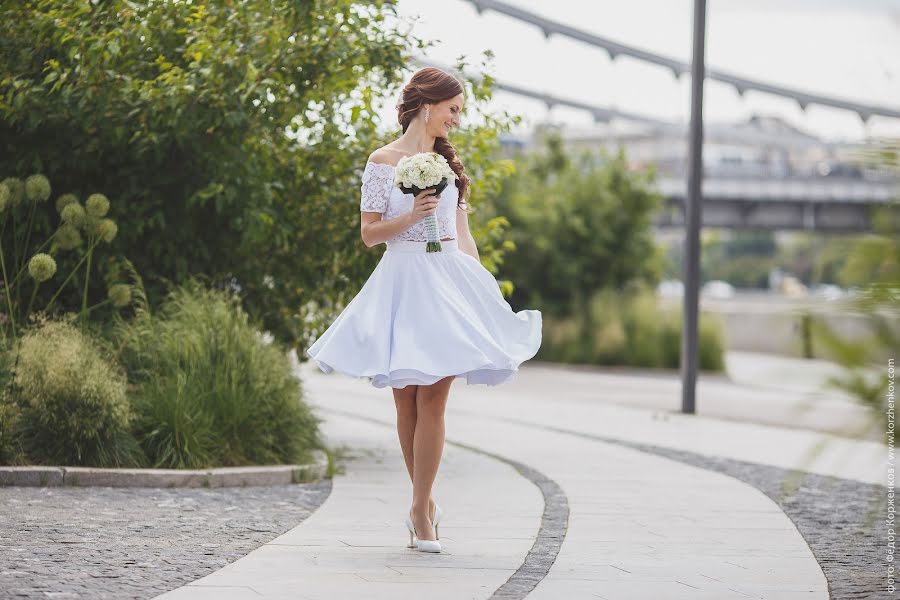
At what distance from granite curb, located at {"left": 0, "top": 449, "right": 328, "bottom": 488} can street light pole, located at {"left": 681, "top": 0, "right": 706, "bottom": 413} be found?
7.22 metres

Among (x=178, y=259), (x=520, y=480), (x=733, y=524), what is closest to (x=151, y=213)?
(x=178, y=259)

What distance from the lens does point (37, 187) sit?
7.96 m

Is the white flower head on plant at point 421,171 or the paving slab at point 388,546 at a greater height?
the white flower head on plant at point 421,171

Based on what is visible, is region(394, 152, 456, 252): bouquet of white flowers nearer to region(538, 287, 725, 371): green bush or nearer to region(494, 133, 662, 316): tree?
region(538, 287, 725, 371): green bush

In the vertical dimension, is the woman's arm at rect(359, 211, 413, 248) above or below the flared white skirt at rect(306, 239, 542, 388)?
above

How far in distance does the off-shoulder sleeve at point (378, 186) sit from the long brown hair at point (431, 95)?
278 millimetres

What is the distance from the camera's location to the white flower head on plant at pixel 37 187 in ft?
26.0

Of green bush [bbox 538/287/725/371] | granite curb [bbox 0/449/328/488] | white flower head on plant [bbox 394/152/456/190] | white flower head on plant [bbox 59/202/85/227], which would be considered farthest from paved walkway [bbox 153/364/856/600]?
green bush [bbox 538/287/725/371]

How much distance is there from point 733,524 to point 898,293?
3.17 metres

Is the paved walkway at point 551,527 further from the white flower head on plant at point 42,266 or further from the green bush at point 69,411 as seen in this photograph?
the white flower head on plant at point 42,266

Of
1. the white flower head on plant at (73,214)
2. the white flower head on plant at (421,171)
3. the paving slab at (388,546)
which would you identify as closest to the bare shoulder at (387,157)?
the white flower head on plant at (421,171)

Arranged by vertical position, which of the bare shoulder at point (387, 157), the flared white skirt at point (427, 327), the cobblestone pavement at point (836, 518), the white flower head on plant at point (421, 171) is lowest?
the cobblestone pavement at point (836, 518)

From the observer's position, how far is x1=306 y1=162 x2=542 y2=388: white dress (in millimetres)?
5258

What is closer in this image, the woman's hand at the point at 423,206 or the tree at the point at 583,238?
the woman's hand at the point at 423,206
